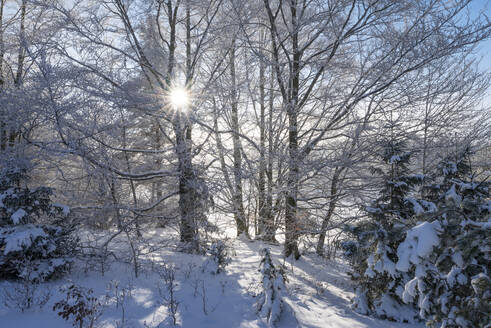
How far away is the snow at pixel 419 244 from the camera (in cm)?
266

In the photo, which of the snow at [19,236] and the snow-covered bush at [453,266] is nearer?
the snow-covered bush at [453,266]

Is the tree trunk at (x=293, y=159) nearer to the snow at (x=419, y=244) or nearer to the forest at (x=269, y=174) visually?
the forest at (x=269, y=174)

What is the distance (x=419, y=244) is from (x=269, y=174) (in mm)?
6183

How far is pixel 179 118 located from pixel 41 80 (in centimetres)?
311

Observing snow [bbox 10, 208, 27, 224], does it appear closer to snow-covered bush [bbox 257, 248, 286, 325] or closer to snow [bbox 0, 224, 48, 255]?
snow [bbox 0, 224, 48, 255]

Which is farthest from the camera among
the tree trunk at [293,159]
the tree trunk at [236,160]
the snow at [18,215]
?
the tree trunk at [236,160]

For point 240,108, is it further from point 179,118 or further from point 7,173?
point 7,173

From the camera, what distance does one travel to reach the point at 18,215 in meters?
5.01

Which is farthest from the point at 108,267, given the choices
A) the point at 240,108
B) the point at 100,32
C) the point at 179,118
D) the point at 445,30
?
the point at 445,30

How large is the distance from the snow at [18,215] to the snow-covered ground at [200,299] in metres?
1.03

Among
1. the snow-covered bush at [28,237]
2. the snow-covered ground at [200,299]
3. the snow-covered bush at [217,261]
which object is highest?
the snow-covered bush at [28,237]

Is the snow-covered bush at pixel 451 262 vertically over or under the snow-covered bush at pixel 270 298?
over

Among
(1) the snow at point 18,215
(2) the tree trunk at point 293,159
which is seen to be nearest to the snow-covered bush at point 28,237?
(1) the snow at point 18,215

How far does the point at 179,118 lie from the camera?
24.9ft
